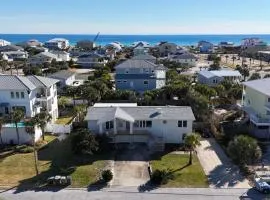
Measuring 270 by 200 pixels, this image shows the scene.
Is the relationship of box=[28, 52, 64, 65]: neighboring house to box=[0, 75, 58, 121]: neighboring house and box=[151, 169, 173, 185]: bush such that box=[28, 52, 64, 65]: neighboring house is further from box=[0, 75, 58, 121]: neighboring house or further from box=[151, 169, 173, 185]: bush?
box=[151, 169, 173, 185]: bush

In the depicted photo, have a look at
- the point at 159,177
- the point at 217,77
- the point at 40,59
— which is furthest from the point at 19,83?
the point at 40,59

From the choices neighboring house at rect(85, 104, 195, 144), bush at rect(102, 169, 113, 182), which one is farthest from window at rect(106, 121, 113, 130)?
bush at rect(102, 169, 113, 182)

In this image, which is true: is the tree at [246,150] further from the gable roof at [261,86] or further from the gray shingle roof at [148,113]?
the gable roof at [261,86]

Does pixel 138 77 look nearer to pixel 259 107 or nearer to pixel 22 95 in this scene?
pixel 22 95

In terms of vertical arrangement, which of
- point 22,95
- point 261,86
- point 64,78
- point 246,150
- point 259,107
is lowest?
point 246,150

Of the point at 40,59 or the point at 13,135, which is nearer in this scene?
the point at 13,135

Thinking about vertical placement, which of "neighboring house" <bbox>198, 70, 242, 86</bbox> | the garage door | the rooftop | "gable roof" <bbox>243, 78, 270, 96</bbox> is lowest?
the garage door
